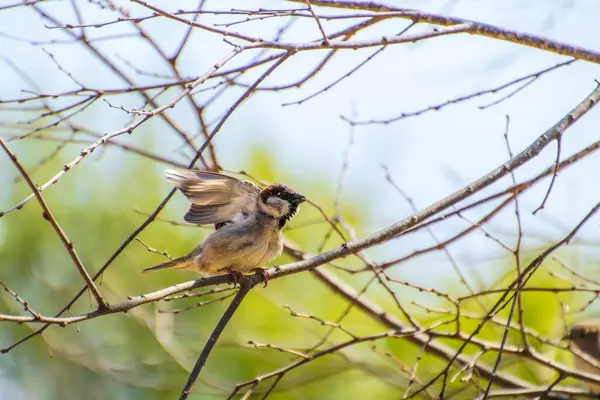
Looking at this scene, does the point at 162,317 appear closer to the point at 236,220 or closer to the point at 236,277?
the point at 236,220

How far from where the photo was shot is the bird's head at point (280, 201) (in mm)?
4418

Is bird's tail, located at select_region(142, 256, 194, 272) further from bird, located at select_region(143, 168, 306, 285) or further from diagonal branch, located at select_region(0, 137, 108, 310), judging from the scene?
diagonal branch, located at select_region(0, 137, 108, 310)

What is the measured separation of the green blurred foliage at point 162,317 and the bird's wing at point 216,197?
1.19 meters

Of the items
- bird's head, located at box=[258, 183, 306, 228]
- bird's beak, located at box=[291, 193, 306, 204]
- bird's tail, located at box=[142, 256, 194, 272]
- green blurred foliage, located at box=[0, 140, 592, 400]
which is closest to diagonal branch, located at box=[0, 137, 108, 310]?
bird's tail, located at box=[142, 256, 194, 272]

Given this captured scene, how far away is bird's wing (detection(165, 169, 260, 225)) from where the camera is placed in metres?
4.02

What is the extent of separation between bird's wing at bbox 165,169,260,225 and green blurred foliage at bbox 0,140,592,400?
3.91 feet

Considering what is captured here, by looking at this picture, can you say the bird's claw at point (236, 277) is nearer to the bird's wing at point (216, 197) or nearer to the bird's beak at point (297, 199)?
the bird's wing at point (216, 197)

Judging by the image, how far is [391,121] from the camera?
391cm

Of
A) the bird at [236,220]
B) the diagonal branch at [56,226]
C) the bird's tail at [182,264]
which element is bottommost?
the diagonal branch at [56,226]

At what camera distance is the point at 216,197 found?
4312 mm

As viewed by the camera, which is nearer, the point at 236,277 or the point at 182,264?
the point at 236,277

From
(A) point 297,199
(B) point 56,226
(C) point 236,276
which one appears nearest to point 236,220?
(A) point 297,199

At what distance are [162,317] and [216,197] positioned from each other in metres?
2.32

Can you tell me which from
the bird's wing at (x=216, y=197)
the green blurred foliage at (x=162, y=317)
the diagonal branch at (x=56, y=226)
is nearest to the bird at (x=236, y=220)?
the bird's wing at (x=216, y=197)
